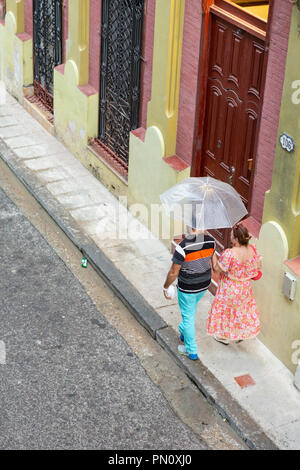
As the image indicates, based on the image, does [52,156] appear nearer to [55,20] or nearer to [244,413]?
[55,20]

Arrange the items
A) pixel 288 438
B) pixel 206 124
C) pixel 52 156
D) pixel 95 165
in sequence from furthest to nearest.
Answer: pixel 52 156 → pixel 95 165 → pixel 206 124 → pixel 288 438

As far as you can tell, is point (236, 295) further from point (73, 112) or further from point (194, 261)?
point (73, 112)

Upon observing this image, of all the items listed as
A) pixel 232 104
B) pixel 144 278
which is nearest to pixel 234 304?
pixel 144 278

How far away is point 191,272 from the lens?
8.41 m

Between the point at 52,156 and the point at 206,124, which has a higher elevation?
the point at 206,124

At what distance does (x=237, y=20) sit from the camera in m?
8.95

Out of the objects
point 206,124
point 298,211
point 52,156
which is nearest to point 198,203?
point 298,211

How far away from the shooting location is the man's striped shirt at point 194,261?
8.28 m

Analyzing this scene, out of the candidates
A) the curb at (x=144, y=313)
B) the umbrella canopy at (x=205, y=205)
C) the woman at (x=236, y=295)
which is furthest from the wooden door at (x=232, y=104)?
the curb at (x=144, y=313)

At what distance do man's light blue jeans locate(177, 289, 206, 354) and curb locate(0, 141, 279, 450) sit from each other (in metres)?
0.19

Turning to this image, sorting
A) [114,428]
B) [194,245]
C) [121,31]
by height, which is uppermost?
[121,31]

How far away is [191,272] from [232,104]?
225 cm

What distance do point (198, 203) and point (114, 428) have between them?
241cm

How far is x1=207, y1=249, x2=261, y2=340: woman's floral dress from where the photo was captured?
8531mm
